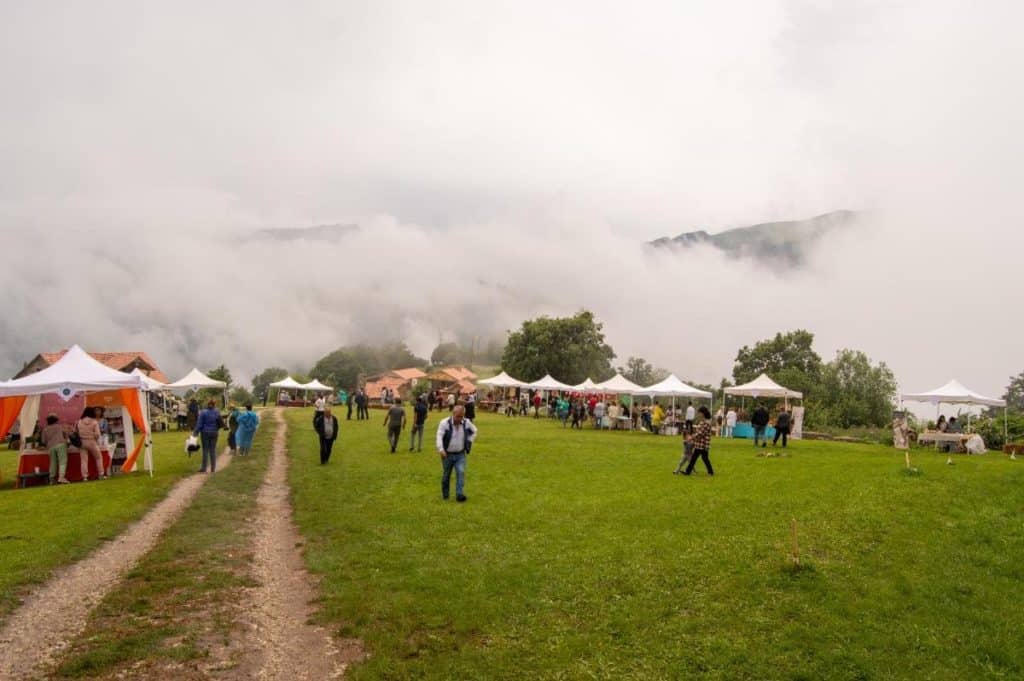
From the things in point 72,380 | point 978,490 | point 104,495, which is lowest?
point 104,495

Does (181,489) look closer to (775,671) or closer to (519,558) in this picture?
(519,558)

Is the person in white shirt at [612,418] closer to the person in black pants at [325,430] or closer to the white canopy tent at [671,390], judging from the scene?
the white canopy tent at [671,390]

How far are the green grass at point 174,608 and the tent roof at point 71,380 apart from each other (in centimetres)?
801

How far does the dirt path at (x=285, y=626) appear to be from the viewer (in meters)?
6.53

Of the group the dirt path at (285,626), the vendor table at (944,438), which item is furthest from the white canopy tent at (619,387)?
the dirt path at (285,626)

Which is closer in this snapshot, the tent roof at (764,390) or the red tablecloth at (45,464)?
the red tablecloth at (45,464)

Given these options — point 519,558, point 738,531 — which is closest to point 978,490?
point 738,531

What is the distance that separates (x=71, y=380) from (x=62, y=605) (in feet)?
41.0

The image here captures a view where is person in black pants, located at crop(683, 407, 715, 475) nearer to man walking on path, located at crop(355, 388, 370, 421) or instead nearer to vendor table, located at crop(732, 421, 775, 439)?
vendor table, located at crop(732, 421, 775, 439)

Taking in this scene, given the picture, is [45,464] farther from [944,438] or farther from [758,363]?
[758,363]

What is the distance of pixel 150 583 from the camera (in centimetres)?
891

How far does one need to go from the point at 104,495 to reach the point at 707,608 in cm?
1379

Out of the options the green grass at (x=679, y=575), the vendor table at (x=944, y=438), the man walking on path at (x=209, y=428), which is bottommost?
the green grass at (x=679, y=575)

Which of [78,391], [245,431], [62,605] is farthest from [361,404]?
[62,605]
